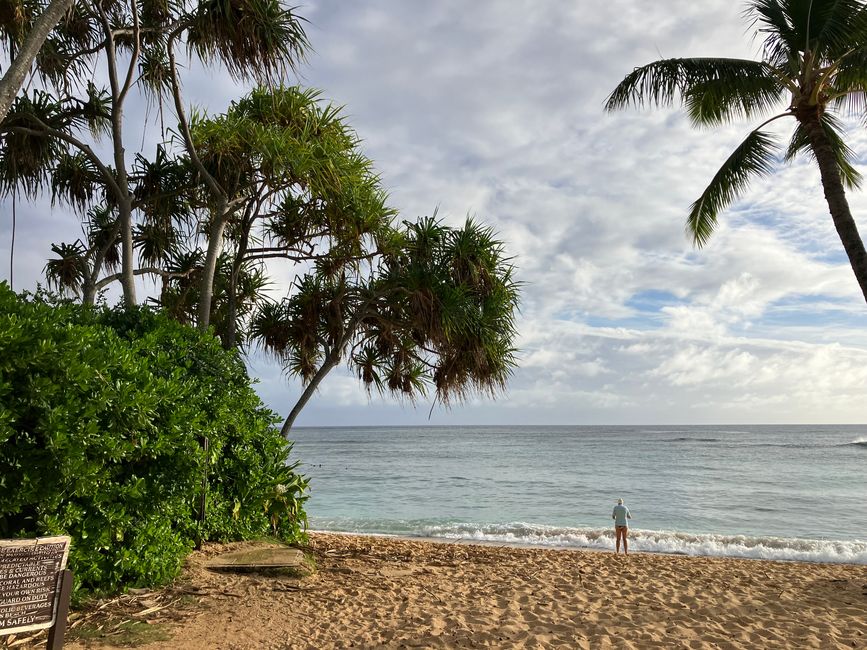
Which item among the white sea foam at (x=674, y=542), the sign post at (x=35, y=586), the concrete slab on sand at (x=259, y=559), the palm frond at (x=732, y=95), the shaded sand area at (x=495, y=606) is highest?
the palm frond at (x=732, y=95)

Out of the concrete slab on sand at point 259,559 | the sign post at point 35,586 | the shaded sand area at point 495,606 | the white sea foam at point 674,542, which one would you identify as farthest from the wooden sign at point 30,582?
the white sea foam at point 674,542

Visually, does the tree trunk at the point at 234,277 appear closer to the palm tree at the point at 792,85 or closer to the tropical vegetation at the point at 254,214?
the tropical vegetation at the point at 254,214

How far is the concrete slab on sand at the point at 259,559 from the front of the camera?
235 inches

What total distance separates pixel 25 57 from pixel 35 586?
3606mm

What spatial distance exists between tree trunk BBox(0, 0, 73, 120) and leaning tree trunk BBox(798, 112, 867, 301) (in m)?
8.23

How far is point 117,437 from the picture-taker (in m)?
4.27

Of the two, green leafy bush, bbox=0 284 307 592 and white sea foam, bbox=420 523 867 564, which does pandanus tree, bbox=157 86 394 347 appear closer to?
green leafy bush, bbox=0 284 307 592

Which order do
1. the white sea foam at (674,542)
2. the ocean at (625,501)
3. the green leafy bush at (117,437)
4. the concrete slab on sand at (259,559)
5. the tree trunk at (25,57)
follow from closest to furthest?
the green leafy bush at (117,437), the tree trunk at (25,57), the concrete slab on sand at (259,559), the white sea foam at (674,542), the ocean at (625,501)

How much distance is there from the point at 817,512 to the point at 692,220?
13.0 meters

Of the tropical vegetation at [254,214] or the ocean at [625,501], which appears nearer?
the tropical vegetation at [254,214]

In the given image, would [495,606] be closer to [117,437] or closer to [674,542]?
[117,437]

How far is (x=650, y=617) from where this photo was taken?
17.7 feet

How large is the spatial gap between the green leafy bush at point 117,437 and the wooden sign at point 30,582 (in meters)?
0.62

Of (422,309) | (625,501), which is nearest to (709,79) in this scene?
(422,309)
